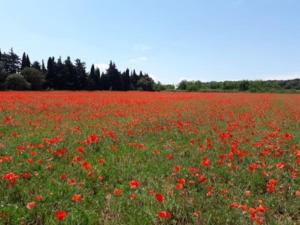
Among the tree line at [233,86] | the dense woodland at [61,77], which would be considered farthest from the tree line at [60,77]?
the tree line at [233,86]

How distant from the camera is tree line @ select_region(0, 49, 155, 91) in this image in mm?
54188

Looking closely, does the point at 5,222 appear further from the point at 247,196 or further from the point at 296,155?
the point at 296,155

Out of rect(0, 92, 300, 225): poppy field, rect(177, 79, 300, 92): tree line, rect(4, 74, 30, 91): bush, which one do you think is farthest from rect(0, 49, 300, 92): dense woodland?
rect(0, 92, 300, 225): poppy field

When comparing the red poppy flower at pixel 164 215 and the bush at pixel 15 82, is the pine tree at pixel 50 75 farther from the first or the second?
the red poppy flower at pixel 164 215

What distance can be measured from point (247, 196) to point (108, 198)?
7.02 ft

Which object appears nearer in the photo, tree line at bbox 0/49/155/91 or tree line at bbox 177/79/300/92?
tree line at bbox 0/49/155/91

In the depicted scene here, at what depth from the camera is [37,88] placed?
191ft

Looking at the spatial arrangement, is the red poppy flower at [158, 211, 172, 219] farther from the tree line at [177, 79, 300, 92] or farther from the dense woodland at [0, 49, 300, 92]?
the tree line at [177, 79, 300, 92]

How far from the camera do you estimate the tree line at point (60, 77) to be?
54188mm

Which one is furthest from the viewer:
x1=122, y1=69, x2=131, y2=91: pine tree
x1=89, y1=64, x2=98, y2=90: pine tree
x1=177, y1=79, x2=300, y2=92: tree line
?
x1=177, y1=79, x2=300, y2=92: tree line

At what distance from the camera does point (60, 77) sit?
66.2m

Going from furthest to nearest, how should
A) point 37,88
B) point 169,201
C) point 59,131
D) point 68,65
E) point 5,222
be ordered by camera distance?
point 68,65
point 37,88
point 59,131
point 169,201
point 5,222

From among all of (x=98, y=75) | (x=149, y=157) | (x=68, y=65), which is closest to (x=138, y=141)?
(x=149, y=157)

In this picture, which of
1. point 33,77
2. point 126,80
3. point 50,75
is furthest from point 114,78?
point 33,77
